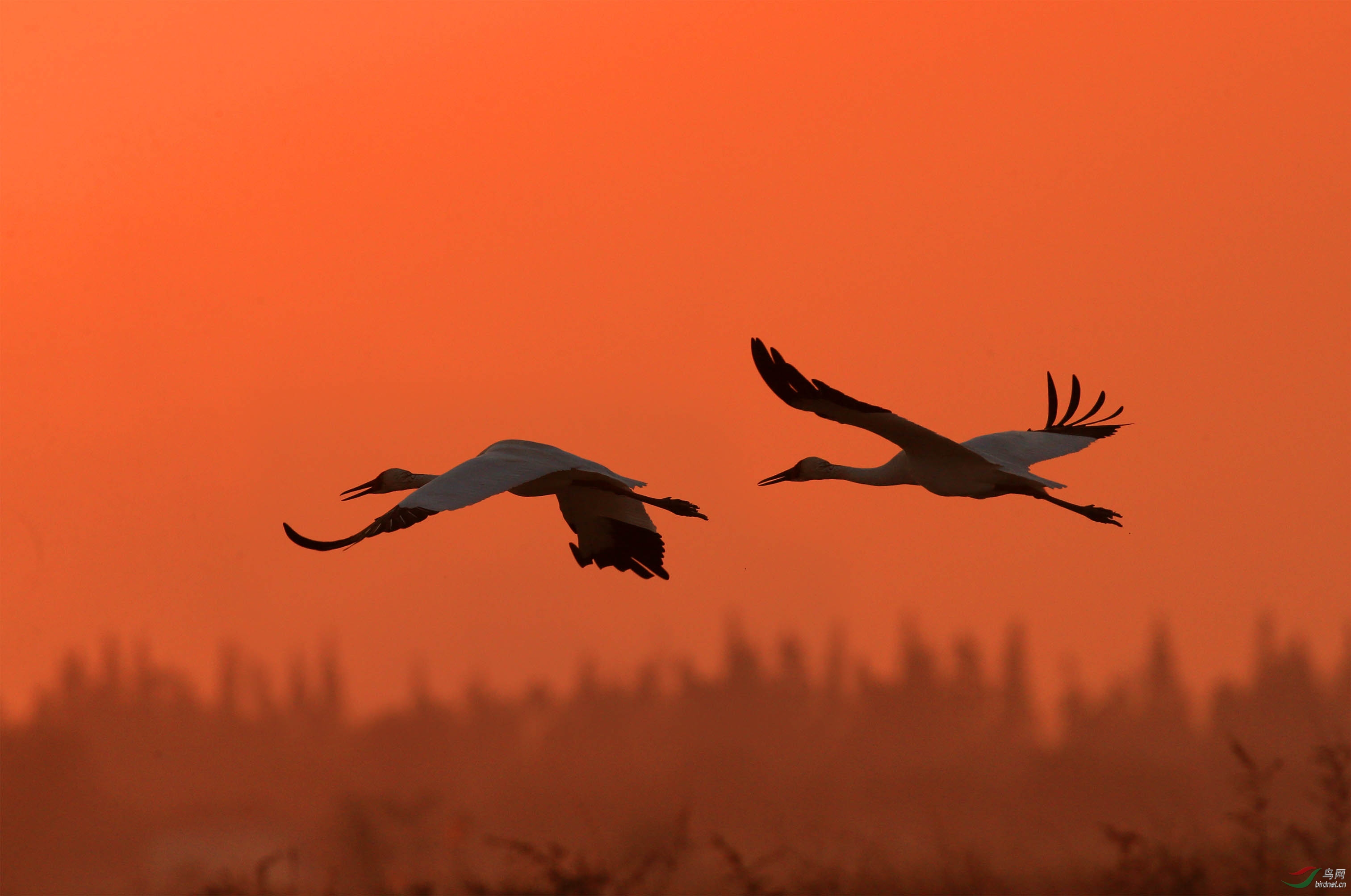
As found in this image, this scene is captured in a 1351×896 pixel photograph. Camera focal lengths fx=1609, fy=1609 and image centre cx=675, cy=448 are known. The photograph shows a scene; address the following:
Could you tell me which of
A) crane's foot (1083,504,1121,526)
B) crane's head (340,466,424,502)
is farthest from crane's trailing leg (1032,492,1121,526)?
crane's head (340,466,424,502)

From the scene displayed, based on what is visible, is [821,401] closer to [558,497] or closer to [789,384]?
[789,384]

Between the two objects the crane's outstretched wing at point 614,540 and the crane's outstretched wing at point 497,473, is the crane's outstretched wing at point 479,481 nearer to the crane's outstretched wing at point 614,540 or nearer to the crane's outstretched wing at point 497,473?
the crane's outstretched wing at point 497,473

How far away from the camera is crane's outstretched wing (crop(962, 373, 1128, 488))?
12531 millimetres

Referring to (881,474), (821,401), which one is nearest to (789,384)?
(821,401)

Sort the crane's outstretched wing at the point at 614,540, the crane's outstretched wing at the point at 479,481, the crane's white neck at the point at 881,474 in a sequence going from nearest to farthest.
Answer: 1. the crane's outstretched wing at the point at 479,481
2. the crane's white neck at the point at 881,474
3. the crane's outstretched wing at the point at 614,540

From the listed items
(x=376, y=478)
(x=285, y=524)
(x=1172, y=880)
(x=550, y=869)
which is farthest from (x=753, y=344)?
(x=1172, y=880)

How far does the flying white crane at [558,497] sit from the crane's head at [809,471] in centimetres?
119

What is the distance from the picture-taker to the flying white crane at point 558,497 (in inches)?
408

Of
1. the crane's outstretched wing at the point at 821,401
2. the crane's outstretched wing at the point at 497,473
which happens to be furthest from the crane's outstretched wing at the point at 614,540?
the crane's outstretched wing at the point at 821,401

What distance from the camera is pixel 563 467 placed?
11789 millimetres

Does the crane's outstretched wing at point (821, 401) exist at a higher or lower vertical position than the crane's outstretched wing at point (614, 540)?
higher

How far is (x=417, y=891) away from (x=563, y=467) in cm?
428

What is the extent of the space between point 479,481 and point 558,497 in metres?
2.63

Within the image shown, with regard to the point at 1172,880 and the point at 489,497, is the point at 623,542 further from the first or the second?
the point at 1172,880
